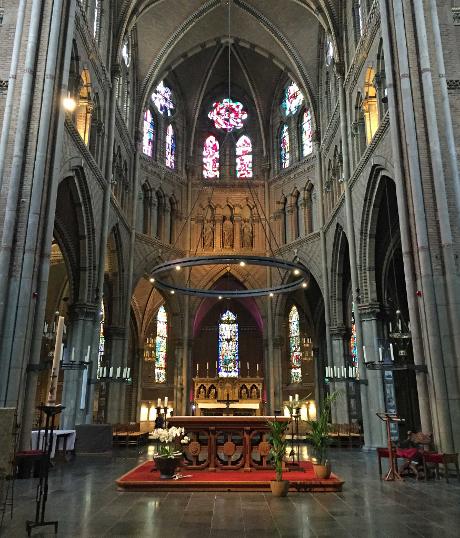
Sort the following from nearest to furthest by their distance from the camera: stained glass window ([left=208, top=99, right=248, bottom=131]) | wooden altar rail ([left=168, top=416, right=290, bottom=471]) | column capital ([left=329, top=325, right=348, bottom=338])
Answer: wooden altar rail ([left=168, top=416, right=290, bottom=471])
column capital ([left=329, top=325, right=348, bottom=338])
stained glass window ([left=208, top=99, right=248, bottom=131])

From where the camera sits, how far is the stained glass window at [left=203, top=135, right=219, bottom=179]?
34.4 meters

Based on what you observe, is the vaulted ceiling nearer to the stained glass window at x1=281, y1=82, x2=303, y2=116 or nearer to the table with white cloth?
the stained glass window at x1=281, y1=82, x2=303, y2=116

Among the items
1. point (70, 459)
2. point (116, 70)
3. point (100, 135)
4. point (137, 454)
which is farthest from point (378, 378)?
point (116, 70)

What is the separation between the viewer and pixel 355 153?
70.9ft

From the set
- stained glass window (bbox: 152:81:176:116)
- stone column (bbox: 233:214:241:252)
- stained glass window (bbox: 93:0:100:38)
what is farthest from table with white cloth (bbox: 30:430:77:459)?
stained glass window (bbox: 152:81:176:116)

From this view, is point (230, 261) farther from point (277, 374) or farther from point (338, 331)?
point (277, 374)

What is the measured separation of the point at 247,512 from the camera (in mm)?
8492

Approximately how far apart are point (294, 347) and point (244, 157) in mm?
13044

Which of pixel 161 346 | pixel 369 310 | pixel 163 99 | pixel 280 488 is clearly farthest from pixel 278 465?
pixel 163 99

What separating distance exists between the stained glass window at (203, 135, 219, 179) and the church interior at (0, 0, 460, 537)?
0.15 meters

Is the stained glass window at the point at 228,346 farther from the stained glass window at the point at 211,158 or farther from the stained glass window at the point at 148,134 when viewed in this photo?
the stained glass window at the point at 148,134

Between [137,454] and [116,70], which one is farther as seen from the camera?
[116,70]

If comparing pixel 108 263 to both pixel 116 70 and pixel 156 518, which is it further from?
pixel 156 518

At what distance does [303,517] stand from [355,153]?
653 inches
